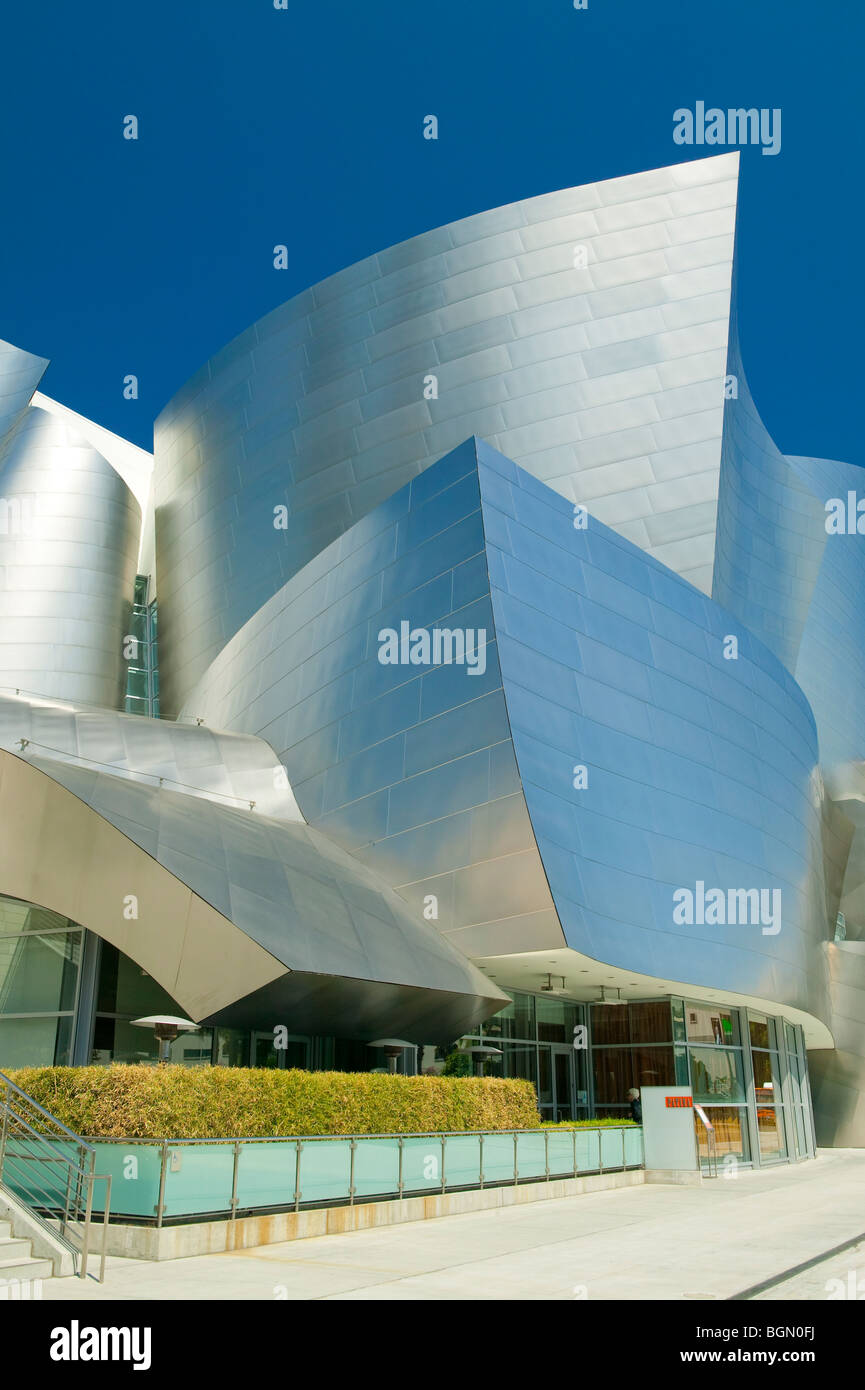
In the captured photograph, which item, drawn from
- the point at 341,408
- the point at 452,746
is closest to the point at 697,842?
the point at 452,746

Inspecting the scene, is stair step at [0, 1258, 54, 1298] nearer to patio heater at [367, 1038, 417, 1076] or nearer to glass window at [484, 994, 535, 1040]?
patio heater at [367, 1038, 417, 1076]

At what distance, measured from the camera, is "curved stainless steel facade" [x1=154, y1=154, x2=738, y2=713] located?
2998cm

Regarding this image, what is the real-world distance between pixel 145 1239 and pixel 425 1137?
5.36 meters

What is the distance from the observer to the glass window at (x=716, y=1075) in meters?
24.5

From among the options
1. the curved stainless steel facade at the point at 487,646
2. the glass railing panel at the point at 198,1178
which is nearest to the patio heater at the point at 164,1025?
the curved stainless steel facade at the point at 487,646

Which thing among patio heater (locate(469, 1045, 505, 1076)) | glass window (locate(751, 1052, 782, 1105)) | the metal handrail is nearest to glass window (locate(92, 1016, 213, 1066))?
patio heater (locate(469, 1045, 505, 1076))

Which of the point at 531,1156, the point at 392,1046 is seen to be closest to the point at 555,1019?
the point at 392,1046

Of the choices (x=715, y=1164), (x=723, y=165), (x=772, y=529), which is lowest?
(x=715, y=1164)

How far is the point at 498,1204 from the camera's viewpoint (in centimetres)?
1656

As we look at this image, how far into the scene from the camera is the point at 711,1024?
25781mm

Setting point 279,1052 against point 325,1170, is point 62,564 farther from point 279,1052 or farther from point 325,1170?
point 325,1170

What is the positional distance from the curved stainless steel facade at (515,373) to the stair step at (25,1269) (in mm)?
23359
